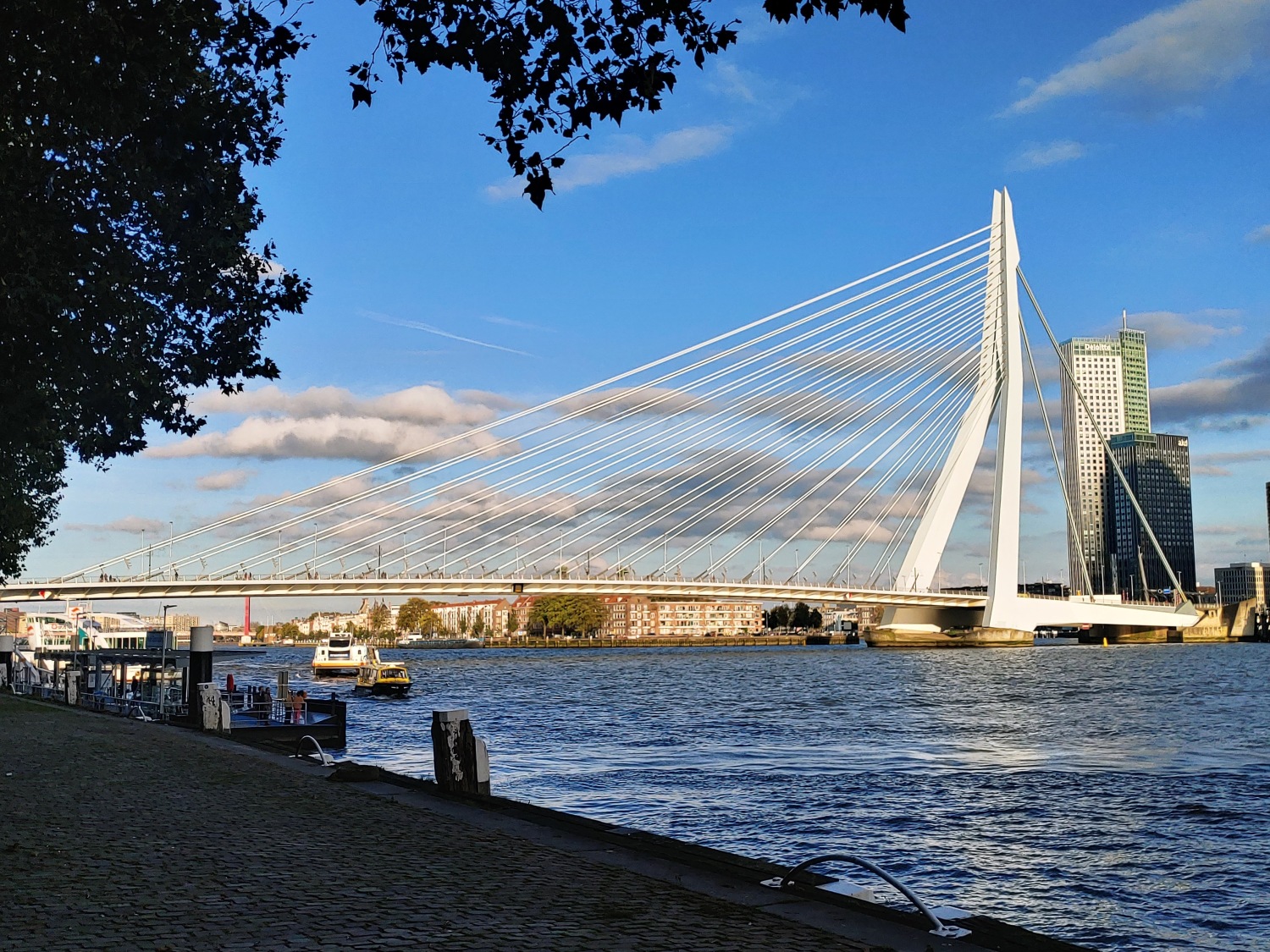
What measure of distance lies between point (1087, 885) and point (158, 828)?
9941mm

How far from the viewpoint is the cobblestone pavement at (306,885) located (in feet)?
22.0

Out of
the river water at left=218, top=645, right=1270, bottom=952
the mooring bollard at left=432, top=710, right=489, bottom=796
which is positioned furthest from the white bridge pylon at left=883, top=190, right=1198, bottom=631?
the mooring bollard at left=432, top=710, right=489, bottom=796

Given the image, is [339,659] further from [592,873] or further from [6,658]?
[592,873]

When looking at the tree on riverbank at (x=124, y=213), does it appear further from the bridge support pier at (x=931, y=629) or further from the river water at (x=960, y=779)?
the bridge support pier at (x=931, y=629)

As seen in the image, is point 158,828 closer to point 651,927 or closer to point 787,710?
point 651,927

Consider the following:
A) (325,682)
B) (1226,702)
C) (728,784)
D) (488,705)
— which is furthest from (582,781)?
(325,682)

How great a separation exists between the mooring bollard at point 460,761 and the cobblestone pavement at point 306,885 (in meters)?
1.01

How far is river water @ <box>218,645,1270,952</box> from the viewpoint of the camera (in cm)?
1365

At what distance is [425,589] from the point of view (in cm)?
7106

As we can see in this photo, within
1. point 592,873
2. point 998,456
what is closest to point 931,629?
point 998,456

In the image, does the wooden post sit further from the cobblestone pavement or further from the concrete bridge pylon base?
the concrete bridge pylon base

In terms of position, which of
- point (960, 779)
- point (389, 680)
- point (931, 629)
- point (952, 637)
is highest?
point (960, 779)

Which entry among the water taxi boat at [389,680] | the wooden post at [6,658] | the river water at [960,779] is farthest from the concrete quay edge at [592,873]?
the water taxi boat at [389,680]

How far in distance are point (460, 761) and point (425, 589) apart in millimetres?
58530
